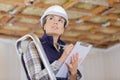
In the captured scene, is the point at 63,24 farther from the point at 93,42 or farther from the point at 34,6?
the point at 93,42

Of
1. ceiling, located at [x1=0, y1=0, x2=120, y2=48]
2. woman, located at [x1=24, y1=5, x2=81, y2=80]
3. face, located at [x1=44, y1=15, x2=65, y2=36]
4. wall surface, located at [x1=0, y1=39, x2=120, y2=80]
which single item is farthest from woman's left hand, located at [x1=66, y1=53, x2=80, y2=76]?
wall surface, located at [x1=0, y1=39, x2=120, y2=80]

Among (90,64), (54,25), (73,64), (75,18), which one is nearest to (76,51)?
(73,64)

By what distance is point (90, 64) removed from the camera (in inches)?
253

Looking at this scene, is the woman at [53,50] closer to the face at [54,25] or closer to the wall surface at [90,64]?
the face at [54,25]

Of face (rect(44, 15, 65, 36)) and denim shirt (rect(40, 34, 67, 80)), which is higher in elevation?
face (rect(44, 15, 65, 36))

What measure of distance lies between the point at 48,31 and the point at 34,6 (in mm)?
2594

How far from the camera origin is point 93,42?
618 centimetres

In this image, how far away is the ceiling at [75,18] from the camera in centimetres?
377

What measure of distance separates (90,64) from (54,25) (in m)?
5.29

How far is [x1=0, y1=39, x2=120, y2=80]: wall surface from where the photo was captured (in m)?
5.46

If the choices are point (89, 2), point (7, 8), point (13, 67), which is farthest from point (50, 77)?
point (13, 67)

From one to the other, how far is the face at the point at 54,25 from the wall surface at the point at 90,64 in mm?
4298

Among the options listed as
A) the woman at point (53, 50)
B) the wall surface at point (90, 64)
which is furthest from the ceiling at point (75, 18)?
the woman at point (53, 50)

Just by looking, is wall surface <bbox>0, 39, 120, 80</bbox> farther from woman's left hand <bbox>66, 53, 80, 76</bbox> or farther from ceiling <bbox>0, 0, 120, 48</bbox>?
woman's left hand <bbox>66, 53, 80, 76</bbox>
